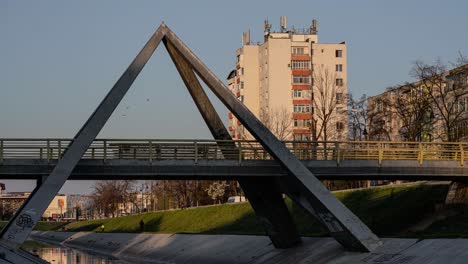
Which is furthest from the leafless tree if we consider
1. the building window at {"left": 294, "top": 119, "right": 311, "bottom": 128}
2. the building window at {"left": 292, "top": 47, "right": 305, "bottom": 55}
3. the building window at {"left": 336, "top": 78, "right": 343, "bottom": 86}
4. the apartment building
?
the building window at {"left": 292, "top": 47, "right": 305, "bottom": 55}

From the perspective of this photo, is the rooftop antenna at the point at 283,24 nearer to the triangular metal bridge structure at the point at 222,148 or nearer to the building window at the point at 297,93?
the building window at the point at 297,93

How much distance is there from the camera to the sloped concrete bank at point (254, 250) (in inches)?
1849

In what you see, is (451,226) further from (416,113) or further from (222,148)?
(416,113)

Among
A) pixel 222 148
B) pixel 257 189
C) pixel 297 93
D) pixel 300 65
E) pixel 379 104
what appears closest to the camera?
pixel 222 148

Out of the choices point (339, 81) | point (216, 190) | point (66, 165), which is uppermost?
point (339, 81)

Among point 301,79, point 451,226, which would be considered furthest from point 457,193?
point 301,79

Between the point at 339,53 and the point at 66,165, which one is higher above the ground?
the point at 339,53

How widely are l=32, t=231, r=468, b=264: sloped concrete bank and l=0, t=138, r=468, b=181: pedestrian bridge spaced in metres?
5.20

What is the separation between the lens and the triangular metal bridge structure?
1841 inches

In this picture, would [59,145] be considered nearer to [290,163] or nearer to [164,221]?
[290,163]

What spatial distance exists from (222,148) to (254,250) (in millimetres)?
19041

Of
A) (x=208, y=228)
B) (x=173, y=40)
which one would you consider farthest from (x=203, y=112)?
(x=208, y=228)

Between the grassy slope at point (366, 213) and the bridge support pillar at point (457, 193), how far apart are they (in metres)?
1.88

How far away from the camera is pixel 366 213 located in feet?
234
